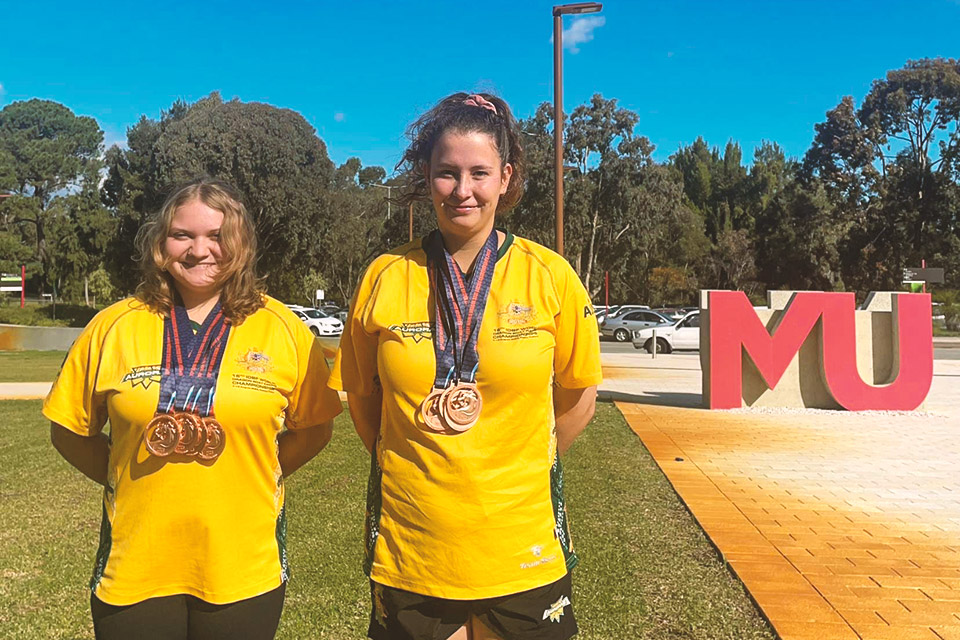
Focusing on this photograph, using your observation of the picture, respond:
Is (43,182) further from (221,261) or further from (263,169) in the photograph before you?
(221,261)

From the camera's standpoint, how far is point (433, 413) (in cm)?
189

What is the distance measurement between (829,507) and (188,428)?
17.5 ft

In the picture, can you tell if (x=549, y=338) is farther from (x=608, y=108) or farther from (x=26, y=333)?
(x=608, y=108)

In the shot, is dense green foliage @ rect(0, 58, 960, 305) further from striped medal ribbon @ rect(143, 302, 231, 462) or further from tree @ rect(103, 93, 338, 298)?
striped medal ribbon @ rect(143, 302, 231, 462)

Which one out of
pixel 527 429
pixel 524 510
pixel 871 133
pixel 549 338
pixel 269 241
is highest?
pixel 871 133

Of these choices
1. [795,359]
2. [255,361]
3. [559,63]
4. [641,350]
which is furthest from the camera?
[641,350]

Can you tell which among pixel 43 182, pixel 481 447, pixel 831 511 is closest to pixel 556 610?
pixel 481 447

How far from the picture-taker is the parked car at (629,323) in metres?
30.4

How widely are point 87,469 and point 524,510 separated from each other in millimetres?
1259

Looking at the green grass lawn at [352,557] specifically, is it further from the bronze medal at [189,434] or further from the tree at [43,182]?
the tree at [43,182]

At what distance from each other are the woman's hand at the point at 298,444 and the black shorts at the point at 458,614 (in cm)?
52

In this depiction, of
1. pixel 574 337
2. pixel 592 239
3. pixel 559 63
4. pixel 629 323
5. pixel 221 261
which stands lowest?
pixel 629 323

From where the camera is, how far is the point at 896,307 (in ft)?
35.3

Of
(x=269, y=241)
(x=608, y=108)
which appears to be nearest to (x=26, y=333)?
(x=269, y=241)
